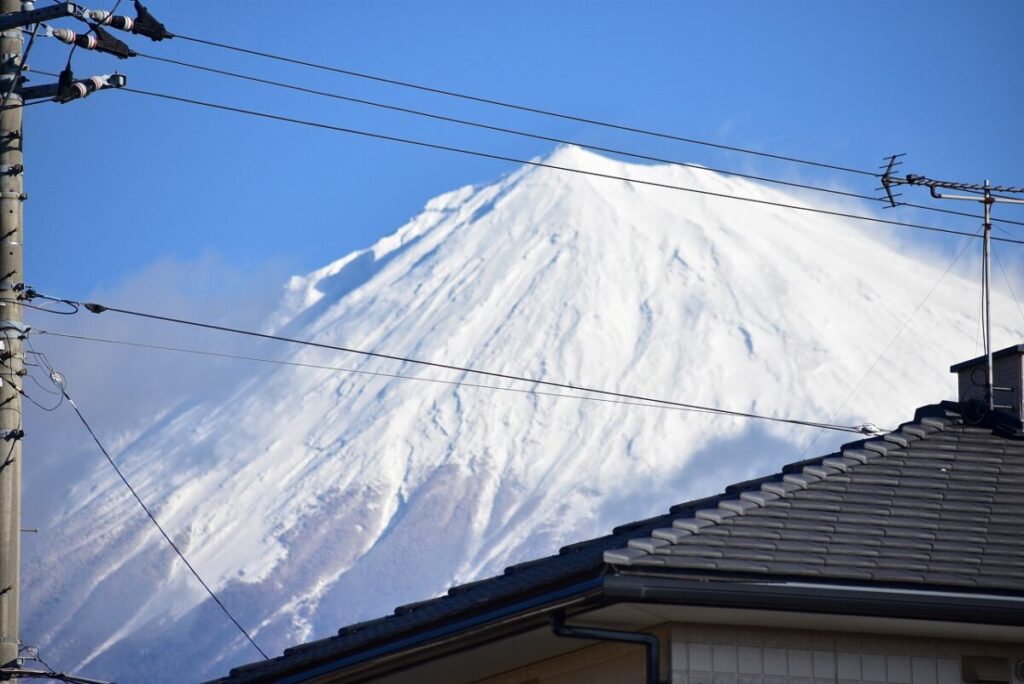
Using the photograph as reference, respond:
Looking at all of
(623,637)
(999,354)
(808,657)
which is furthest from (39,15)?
(999,354)

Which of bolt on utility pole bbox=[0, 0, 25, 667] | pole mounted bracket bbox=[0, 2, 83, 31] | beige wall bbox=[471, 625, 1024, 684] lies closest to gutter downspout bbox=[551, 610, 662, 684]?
beige wall bbox=[471, 625, 1024, 684]

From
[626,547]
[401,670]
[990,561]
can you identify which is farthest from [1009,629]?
[401,670]

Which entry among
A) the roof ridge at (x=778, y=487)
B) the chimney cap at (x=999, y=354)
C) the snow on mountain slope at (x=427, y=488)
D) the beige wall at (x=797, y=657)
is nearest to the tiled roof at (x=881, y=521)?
the roof ridge at (x=778, y=487)

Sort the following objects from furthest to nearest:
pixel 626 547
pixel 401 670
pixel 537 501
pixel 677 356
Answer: pixel 677 356 → pixel 537 501 → pixel 401 670 → pixel 626 547

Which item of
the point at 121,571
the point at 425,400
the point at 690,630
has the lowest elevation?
the point at 690,630

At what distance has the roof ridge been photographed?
1314 cm

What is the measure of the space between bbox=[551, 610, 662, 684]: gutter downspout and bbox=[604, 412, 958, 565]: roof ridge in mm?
630

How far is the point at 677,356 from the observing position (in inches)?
7795

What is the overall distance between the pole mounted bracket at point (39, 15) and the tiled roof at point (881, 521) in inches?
246

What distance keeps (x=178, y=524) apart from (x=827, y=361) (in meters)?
68.2

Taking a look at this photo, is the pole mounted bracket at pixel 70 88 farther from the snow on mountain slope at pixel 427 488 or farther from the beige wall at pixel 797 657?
the snow on mountain slope at pixel 427 488

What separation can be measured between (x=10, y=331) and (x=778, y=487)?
20.2 ft

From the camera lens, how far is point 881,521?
14141 millimetres

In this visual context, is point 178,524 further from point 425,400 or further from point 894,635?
point 894,635
